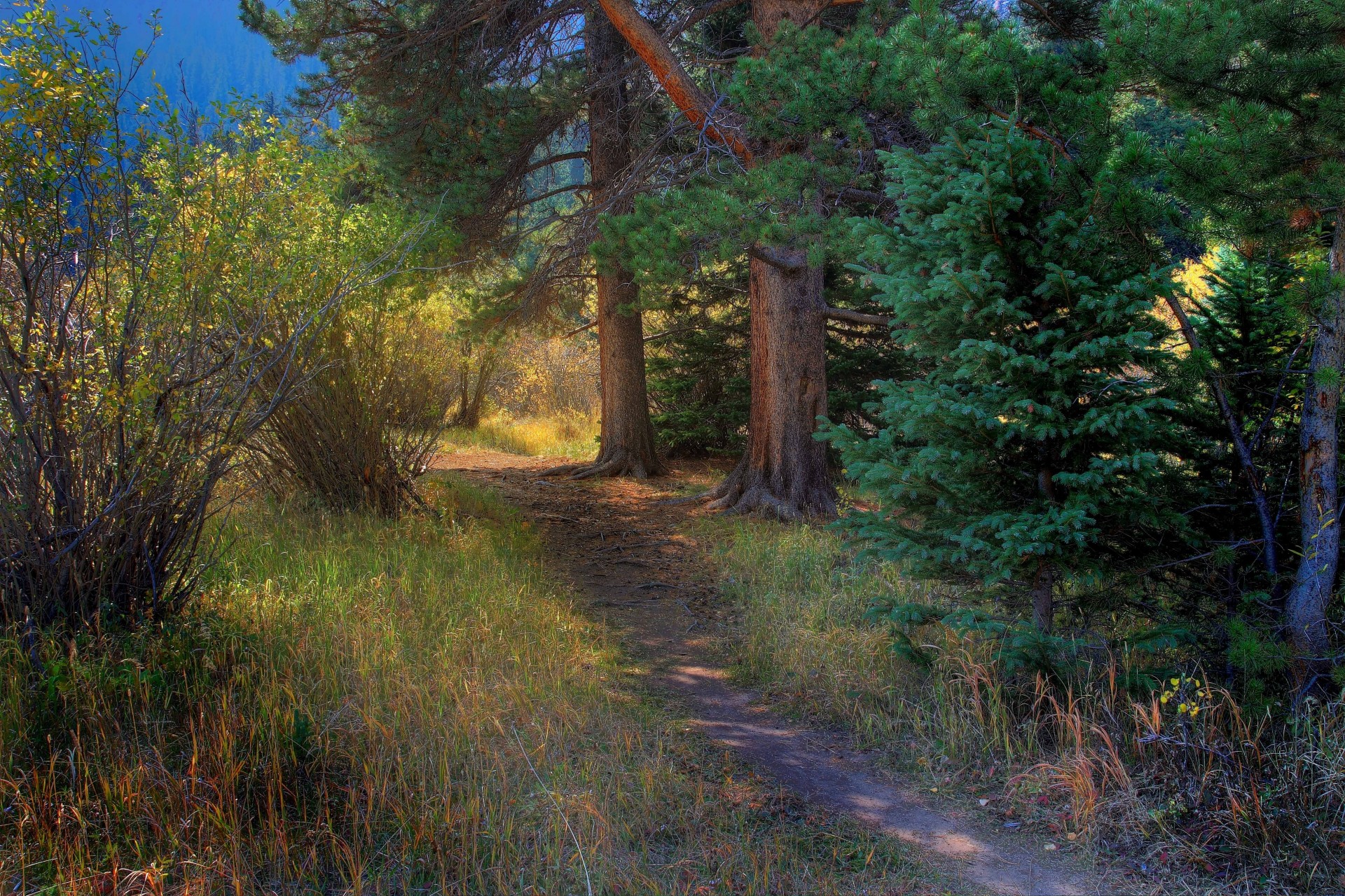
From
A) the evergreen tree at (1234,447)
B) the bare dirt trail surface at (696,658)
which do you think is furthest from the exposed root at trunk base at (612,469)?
the evergreen tree at (1234,447)

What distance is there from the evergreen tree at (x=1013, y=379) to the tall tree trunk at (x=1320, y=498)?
595mm

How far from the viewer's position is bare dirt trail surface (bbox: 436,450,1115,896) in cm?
346

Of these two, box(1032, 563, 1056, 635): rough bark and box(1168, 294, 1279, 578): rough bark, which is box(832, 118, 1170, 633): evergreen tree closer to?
box(1032, 563, 1056, 635): rough bark

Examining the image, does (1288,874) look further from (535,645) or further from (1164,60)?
Result: (535,645)

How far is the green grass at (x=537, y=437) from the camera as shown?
1566 cm

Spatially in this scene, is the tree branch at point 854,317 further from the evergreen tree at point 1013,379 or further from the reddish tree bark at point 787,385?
the evergreen tree at point 1013,379

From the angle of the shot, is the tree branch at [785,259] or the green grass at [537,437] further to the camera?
the green grass at [537,437]

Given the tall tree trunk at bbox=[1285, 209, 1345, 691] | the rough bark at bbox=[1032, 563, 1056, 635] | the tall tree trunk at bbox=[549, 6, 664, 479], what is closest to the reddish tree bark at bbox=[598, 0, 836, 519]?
the tall tree trunk at bbox=[549, 6, 664, 479]

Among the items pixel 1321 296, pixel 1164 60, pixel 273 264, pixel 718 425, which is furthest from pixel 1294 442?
pixel 718 425

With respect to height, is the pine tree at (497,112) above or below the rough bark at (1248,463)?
above

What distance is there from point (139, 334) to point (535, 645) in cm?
265

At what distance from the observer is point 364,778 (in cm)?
363

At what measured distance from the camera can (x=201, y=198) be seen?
473 cm

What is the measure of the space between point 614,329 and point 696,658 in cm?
718
